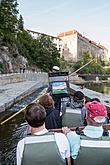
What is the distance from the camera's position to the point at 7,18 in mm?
60219

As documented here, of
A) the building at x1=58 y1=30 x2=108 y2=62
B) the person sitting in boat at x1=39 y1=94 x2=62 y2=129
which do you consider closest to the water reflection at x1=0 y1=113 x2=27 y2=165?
the person sitting in boat at x1=39 y1=94 x2=62 y2=129

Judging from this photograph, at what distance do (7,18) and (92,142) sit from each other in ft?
193

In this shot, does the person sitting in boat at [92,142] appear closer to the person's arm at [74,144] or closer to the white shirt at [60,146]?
the person's arm at [74,144]

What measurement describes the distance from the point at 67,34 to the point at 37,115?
530ft

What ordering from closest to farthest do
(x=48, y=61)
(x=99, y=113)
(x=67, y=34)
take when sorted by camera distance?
1. (x=99, y=113)
2. (x=48, y=61)
3. (x=67, y=34)

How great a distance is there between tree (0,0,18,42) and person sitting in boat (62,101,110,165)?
5657cm

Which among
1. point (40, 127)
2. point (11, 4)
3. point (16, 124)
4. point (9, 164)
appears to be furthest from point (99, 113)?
point (11, 4)

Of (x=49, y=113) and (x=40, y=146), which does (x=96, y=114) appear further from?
(x=49, y=113)

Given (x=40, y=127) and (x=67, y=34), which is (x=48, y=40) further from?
(x=40, y=127)

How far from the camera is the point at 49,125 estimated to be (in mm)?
4918

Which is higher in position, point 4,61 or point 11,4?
point 11,4

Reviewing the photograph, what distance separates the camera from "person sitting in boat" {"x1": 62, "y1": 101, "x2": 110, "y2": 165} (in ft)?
10.6

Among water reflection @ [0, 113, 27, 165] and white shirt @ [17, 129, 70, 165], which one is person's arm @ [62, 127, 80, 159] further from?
water reflection @ [0, 113, 27, 165]

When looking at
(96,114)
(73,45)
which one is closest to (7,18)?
(96,114)
